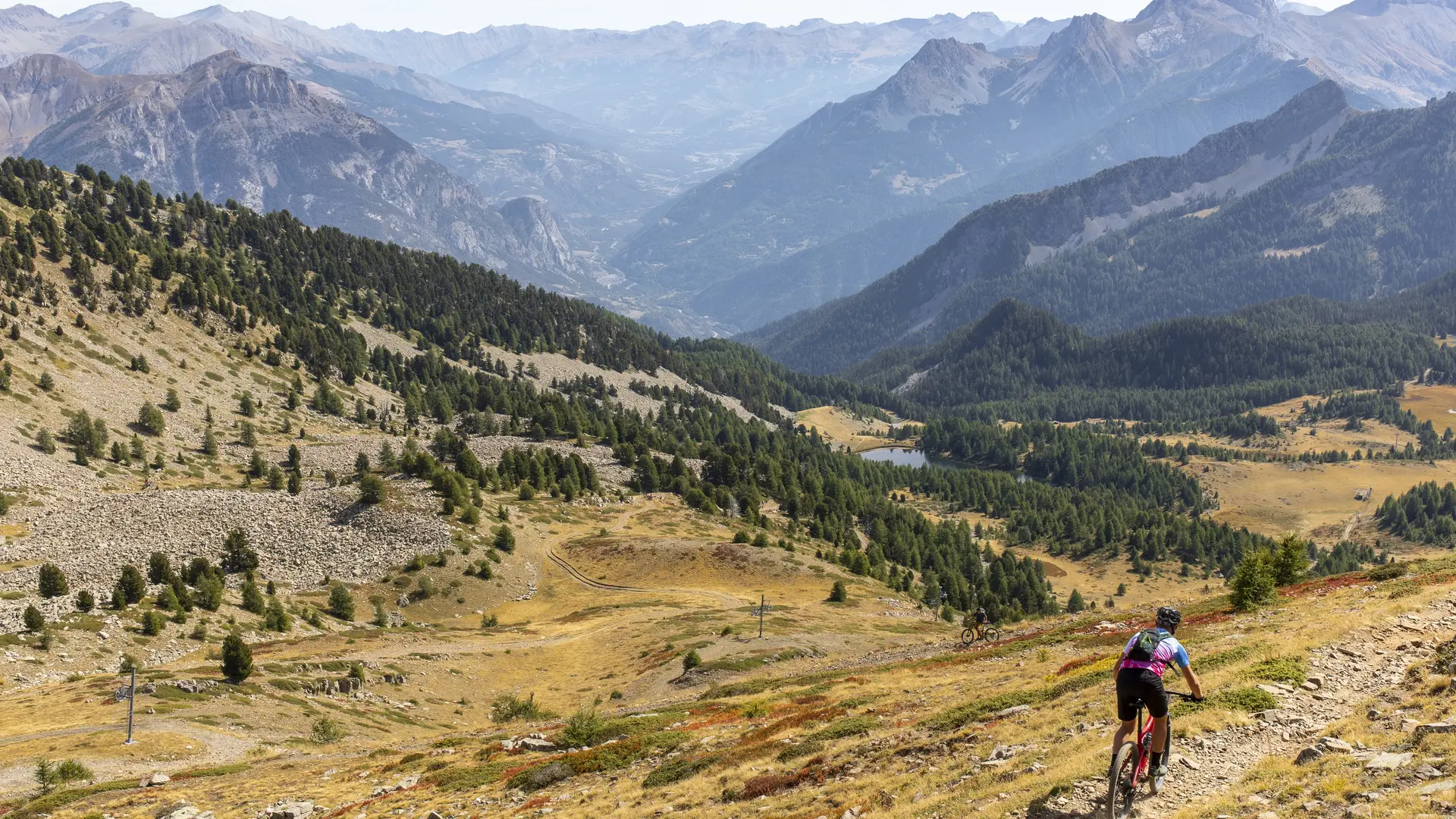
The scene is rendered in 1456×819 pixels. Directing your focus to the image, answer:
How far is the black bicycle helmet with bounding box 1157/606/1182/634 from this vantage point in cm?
2392

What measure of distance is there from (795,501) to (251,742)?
133 m

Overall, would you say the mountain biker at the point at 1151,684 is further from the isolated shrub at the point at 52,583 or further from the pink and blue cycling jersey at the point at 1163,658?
the isolated shrub at the point at 52,583

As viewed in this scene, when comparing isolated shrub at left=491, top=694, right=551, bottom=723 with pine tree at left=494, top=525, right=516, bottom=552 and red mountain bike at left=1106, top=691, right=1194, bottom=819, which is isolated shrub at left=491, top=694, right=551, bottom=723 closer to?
red mountain bike at left=1106, top=691, right=1194, bottom=819

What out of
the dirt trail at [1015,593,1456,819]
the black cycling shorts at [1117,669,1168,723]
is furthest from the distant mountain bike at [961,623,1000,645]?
the black cycling shorts at [1117,669,1168,723]

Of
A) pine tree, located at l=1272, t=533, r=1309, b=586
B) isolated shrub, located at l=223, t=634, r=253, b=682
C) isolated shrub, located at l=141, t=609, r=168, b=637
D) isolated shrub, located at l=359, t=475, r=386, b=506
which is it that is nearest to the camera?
isolated shrub, located at l=223, t=634, r=253, b=682

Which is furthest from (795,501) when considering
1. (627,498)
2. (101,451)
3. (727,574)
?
(101,451)

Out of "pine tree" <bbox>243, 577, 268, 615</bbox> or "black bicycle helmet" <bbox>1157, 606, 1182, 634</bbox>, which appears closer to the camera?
"black bicycle helmet" <bbox>1157, 606, 1182, 634</bbox>

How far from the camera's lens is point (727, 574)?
12488 cm

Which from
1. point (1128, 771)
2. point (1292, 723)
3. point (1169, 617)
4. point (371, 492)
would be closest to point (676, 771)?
point (1128, 771)

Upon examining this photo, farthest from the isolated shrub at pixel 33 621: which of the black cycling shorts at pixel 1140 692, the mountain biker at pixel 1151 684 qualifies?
the black cycling shorts at pixel 1140 692

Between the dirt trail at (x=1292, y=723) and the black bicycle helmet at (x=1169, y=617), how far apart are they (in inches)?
153

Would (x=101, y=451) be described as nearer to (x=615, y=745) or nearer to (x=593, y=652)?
(x=593, y=652)

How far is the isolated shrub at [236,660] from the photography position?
211 feet

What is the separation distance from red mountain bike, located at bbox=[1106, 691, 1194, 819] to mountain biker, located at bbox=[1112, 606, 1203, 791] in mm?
158
